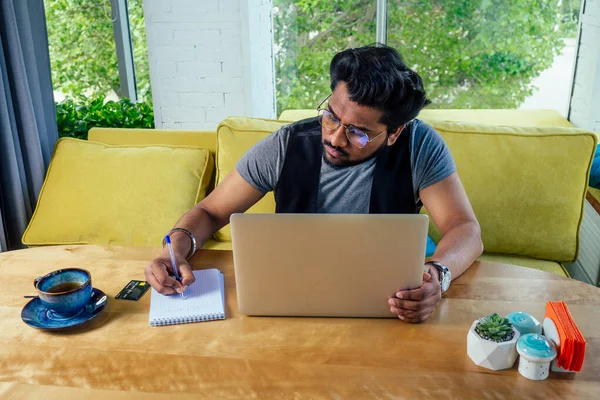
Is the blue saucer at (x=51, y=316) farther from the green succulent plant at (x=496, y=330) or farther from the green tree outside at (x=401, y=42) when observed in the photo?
the green tree outside at (x=401, y=42)

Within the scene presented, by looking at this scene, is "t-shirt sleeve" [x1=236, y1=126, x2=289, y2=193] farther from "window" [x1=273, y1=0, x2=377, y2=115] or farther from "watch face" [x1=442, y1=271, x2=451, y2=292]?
"window" [x1=273, y1=0, x2=377, y2=115]

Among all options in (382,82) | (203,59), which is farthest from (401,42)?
(382,82)

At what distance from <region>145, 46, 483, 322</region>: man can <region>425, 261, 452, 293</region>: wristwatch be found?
0.16 feet

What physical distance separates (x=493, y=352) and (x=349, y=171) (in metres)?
0.66

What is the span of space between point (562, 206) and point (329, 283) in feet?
3.71

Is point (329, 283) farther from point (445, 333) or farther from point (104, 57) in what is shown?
point (104, 57)

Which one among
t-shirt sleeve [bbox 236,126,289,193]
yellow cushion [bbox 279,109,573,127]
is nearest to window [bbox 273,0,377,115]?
yellow cushion [bbox 279,109,573,127]

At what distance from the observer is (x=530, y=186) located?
1747 mm

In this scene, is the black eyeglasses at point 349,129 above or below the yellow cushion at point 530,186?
above

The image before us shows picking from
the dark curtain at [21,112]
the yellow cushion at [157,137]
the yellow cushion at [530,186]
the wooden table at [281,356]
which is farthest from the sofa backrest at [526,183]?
the dark curtain at [21,112]

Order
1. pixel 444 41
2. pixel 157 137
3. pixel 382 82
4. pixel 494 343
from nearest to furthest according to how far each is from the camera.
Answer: pixel 494 343 < pixel 382 82 < pixel 157 137 < pixel 444 41

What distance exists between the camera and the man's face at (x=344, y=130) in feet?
4.04

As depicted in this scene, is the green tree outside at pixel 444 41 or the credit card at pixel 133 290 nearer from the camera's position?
the credit card at pixel 133 290

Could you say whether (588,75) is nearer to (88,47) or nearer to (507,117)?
(507,117)
